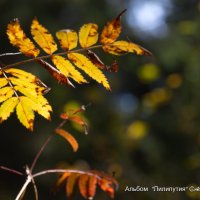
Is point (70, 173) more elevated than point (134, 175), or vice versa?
point (134, 175)

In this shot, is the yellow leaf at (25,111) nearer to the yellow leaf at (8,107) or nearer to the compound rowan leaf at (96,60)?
the yellow leaf at (8,107)

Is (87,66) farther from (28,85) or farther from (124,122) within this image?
(124,122)

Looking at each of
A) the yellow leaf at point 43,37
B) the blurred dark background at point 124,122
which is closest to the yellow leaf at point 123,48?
the yellow leaf at point 43,37

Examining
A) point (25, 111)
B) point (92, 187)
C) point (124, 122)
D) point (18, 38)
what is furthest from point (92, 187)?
point (124, 122)

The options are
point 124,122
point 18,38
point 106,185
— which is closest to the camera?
point 18,38

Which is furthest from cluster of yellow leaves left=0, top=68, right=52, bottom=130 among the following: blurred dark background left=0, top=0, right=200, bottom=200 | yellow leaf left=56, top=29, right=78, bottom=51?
blurred dark background left=0, top=0, right=200, bottom=200

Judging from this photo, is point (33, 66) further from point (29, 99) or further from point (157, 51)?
Answer: point (29, 99)

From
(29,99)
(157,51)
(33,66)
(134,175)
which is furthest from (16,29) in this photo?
(157,51)
